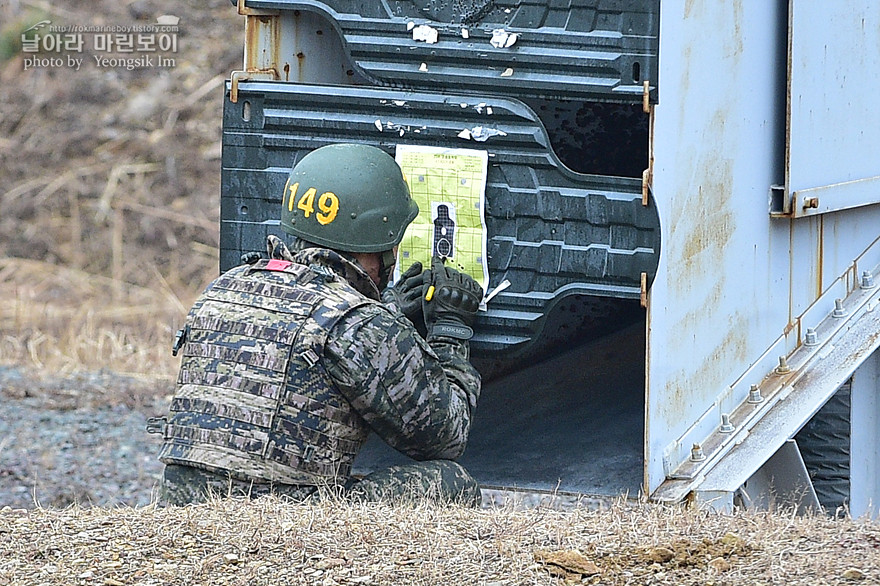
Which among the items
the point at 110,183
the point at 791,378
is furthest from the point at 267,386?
the point at 110,183

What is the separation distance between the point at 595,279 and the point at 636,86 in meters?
0.51

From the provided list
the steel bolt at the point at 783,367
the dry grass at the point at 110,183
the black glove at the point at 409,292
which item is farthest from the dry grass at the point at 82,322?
the steel bolt at the point at 783,367

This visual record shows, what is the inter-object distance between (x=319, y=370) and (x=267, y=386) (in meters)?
0.13

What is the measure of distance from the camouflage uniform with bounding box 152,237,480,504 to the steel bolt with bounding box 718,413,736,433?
2.70 feet

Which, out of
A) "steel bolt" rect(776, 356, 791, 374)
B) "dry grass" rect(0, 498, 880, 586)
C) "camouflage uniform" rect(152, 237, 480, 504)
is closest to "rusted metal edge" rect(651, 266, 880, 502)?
"steel bolt" rect(776, 356, 791, 374)

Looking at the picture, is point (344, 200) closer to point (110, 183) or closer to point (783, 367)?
point (783, 367)

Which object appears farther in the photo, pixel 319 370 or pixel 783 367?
pixel 783 367

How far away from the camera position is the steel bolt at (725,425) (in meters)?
3.50

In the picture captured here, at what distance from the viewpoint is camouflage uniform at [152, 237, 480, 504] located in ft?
9.82

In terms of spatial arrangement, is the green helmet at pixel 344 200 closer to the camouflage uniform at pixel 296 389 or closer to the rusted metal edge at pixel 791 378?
the camouflage uniform at pixel 296 389

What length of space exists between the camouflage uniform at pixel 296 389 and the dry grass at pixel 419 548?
0.22 metres

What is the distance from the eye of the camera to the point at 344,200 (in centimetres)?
316

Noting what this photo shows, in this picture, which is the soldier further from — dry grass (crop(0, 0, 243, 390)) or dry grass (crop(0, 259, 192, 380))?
dry grass (crop(0, 0, 243, 390))

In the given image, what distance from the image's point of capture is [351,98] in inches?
135
